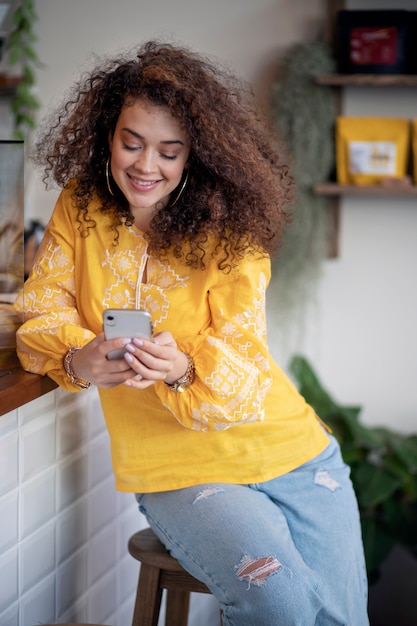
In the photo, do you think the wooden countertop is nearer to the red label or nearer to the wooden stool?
the wooden stool

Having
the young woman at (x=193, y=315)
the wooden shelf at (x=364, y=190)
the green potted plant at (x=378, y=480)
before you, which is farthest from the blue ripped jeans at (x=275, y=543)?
the wooden shelf at (x=364, y=190)

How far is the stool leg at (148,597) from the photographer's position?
160 cm

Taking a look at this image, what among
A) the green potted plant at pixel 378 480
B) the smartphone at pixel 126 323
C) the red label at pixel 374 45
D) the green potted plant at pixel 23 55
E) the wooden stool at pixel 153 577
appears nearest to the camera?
the smartphone at pixel 126 323

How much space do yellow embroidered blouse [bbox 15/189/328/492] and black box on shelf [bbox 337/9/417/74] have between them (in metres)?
2.04

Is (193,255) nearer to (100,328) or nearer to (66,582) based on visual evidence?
(100,328)

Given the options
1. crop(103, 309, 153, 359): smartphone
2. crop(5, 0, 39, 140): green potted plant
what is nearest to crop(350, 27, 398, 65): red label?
crop(5, 0, 39, 140): green potted plant

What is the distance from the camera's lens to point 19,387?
4.52 feet

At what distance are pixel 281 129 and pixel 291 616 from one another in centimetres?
242

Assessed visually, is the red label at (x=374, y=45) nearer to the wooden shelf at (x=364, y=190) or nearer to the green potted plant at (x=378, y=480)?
the wooden shelf at (x=364, y=190)

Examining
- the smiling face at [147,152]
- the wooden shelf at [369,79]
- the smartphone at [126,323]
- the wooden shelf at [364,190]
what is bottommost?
the smartphone at [126,323]

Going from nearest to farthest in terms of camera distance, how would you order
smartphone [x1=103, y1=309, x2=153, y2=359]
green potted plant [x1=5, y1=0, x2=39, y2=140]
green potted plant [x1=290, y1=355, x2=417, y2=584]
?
smartphone [x1=103, y1=309, x2=153, y2=359] < green potted plant [x1=290, y1=355, x2=417, y2=584] < green potted plant [x1=5, y1=0, x2=39, y2=140]

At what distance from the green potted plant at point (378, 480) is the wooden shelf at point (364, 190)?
31.6 inches

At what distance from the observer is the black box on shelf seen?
3.28 meters

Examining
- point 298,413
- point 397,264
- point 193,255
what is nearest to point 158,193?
point 193,255
